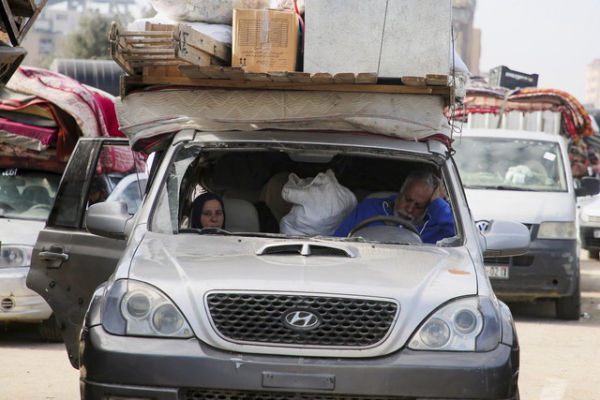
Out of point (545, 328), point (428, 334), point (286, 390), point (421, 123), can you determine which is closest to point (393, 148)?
point (421, 123)

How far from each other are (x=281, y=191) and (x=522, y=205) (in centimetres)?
543

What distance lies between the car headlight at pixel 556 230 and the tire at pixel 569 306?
0.62m

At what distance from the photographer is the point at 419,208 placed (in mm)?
5809

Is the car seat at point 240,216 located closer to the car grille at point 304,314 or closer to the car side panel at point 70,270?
the car side panel at point 70,270

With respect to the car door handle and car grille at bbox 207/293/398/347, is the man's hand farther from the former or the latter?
the car door handle

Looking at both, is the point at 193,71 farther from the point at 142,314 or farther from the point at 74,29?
the point at 74,29

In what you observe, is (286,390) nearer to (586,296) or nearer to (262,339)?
(262,339)

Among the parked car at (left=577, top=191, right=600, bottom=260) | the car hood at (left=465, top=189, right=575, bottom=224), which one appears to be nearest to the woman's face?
the car hood at (left=465, top=189, right=575, bottom=224)

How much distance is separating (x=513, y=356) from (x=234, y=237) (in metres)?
1.48

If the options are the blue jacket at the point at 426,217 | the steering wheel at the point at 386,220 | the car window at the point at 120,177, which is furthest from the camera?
the car window at the point at 120,177

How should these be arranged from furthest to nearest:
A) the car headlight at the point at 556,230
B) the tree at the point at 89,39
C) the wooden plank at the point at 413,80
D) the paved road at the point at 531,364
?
the tree at the point at 89,39 → the car headlight at the point at 556,230 → the paved road at the point at 531,364 → the wooden plank at the point at 413,80

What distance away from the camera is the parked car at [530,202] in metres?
10.9

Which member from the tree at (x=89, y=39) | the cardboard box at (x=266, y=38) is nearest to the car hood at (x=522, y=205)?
the cardboard box at (x=266, y=38)

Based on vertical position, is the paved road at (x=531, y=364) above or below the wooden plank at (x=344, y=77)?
below
